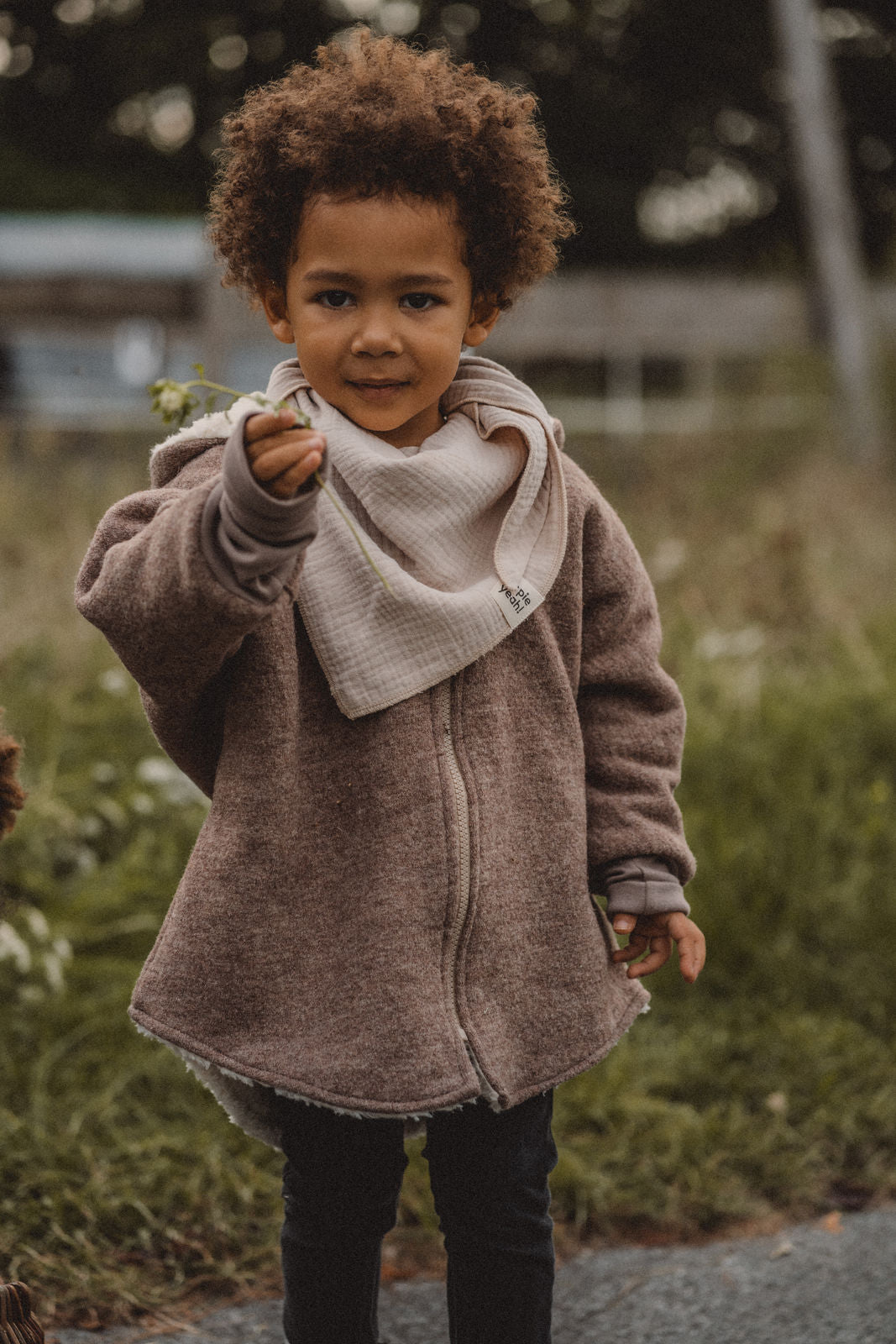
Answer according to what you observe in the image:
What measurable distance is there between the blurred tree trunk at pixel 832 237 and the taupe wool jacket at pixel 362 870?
6.47 metres

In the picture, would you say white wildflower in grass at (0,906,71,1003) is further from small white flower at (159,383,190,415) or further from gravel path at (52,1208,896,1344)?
small white flower at (159,383,190,415)

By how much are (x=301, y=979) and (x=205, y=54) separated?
Result: 694 inches

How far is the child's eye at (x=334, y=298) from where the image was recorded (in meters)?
1.69

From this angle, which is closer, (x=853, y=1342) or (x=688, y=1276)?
(x=853, y=1342)

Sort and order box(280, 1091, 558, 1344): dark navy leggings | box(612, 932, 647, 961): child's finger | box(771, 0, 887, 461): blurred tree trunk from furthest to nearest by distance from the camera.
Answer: box(771, 0, 887, 461): blurred tree trunk
box(612, 932, 647, 961): child's finger
box(280, 1091, 558, 1344): dark navy leggings

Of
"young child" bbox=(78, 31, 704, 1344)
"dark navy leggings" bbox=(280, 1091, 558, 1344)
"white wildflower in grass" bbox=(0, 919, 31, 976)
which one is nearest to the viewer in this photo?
"young child" bbox=(78, 31, 704, 1344)

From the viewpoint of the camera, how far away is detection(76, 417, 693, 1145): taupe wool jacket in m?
1.68

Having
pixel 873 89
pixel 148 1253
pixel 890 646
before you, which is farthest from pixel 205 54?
pixel 148 1253

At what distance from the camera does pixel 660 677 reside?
6.41ft

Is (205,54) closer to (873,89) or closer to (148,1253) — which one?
(873,89)

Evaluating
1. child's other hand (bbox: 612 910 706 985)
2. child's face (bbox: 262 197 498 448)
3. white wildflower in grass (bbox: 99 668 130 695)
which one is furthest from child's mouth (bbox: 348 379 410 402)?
white wildflower in grass (bbox: 99 668 130 695)

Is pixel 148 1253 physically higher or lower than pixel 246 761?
lower

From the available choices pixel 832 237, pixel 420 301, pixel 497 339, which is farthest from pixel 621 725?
pixel 832 237

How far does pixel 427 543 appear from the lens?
1.74 metres
